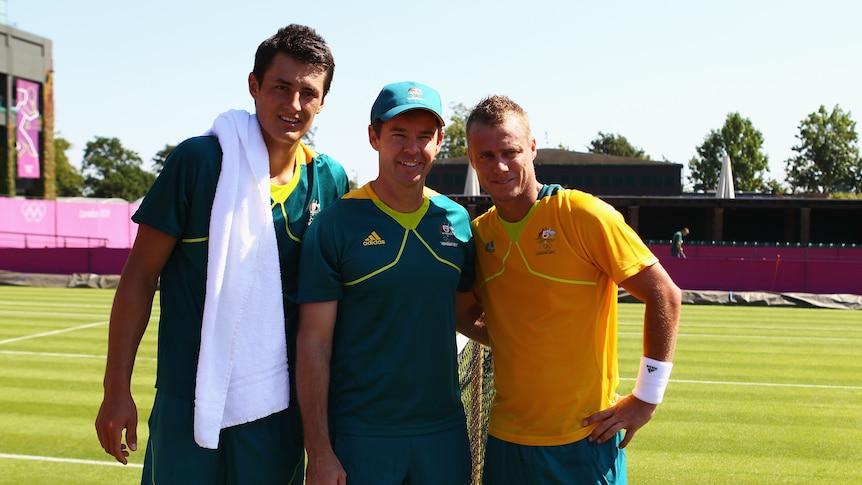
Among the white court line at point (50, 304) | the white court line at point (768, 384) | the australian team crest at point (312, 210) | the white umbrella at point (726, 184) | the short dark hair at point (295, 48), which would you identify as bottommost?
the white court line at point (50, 304)

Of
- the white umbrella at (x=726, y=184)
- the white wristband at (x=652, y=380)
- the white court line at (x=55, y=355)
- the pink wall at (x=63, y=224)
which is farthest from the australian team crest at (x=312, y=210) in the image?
the pink wall at (x=63, y=224)

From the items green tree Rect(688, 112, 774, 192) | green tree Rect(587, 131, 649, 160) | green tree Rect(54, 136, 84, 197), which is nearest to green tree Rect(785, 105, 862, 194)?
green tree Rect(688, 112, 774, 192)

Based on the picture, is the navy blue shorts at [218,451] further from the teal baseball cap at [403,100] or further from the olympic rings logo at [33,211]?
the olympic rings logo at [33,211]

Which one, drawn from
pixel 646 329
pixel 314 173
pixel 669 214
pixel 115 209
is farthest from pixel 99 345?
pixel 669 214

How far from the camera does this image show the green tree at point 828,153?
250ft

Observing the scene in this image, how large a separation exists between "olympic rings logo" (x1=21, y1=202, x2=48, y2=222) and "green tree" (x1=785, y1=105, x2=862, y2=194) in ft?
230

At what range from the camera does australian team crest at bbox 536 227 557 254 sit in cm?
340

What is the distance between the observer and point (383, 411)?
3221 millimetres

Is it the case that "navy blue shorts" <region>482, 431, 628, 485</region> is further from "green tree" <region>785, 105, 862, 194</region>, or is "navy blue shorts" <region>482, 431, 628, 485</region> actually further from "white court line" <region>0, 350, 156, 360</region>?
"green tree" <region>785, 105, 862, 194</region>

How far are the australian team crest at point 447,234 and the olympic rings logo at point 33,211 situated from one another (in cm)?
3456

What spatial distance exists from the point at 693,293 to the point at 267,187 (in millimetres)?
19640

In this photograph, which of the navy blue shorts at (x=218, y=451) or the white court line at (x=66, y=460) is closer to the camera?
the navy blue shorts at (x=218, y=451)

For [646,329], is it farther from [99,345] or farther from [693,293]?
[693,293]

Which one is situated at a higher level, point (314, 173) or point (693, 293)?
point (314, 173)
